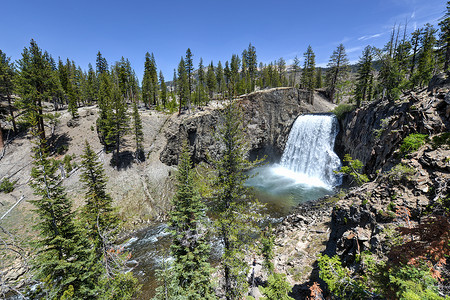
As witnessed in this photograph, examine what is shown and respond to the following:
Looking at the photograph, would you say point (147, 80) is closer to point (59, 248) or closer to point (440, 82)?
point (59, 248)

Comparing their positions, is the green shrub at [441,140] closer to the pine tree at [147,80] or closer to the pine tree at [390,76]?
the pine tree at [390,76]

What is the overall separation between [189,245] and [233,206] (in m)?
4.81

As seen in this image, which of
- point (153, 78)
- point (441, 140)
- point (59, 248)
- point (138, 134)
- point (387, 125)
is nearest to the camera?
point (441, 140)

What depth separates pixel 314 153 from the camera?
36438 millimetres

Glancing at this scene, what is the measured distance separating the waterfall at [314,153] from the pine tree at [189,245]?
1009 inches

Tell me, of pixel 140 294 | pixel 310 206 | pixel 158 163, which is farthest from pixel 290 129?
Answer: pixel 140 294

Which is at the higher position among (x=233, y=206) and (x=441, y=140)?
(x=441, y=140)

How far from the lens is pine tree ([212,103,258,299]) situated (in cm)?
1226

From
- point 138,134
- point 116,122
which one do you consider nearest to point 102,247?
point 116,122

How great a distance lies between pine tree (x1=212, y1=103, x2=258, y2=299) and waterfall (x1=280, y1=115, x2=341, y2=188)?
24639 millimetres

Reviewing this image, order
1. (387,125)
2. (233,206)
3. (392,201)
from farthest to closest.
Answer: (387,125)
(233,206)
(392,201)

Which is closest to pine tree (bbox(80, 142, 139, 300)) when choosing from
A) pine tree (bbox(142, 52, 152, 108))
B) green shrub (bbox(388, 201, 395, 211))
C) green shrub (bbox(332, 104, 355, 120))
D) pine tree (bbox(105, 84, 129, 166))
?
green shrub (bbox(388, 201, 395, 211))

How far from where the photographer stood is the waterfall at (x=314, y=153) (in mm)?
33562

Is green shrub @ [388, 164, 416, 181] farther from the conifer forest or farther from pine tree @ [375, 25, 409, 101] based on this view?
pine tree @ [375, 25, 409, 101]
